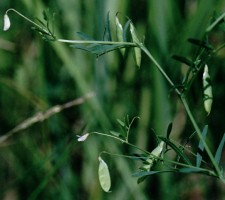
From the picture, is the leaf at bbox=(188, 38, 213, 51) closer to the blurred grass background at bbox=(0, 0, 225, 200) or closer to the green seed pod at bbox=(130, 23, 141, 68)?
the green seed pod at bbox=(130, 23, 141, 68)

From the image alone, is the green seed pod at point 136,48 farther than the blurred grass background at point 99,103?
No

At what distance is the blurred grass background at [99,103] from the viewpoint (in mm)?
1237

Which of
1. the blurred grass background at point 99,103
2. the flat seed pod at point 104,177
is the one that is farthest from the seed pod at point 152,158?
the blurred grass background at point 99,103

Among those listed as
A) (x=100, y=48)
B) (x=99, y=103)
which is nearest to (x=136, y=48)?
(x=100, y=48)

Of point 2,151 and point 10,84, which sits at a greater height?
point 10,84

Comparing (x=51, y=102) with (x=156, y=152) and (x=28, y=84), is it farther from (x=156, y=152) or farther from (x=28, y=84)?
(x=156, y=152)

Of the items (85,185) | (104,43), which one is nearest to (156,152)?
(104,43)

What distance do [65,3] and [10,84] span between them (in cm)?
27

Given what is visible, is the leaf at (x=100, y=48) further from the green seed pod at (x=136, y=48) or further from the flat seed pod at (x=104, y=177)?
the flat seed pod at (x=104, y=177)

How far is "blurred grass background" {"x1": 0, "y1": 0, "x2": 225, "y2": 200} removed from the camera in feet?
4.06

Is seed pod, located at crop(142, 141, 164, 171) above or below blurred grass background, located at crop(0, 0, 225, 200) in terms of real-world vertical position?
above

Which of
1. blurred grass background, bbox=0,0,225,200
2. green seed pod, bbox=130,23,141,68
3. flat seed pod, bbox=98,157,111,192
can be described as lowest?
blurred grass background, bbox=0,0,225,200

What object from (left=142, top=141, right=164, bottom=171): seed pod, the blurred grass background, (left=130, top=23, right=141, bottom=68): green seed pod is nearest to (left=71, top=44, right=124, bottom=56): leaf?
(left=130, top=23, right=141, bottom=68): green seed pod

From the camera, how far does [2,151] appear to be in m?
1.42
